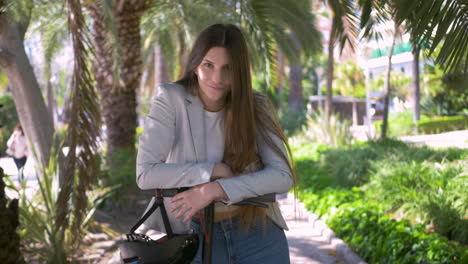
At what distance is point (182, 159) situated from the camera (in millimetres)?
2006

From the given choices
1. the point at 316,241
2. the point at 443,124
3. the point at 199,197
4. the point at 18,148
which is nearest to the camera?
the point at 199,197

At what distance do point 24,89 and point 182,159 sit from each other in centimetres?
503

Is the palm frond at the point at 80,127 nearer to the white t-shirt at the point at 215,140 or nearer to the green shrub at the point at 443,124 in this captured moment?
the white t-shirt at the point at 215,140

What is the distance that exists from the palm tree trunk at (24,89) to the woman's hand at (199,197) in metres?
5.12

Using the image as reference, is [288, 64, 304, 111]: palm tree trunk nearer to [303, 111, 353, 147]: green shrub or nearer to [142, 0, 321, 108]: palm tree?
[303, 111, 353, 147]: green shrub

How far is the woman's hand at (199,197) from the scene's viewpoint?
1801 mm

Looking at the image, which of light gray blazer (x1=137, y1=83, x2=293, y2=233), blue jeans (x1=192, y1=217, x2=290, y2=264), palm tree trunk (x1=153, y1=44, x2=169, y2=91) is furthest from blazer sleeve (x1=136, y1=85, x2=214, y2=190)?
palm tree trunk (x1=153, y1=44, x2=169, y2=91)

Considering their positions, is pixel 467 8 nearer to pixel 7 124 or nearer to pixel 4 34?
pixel 4 34

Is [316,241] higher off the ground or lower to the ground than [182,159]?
lower

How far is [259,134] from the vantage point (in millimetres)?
2025

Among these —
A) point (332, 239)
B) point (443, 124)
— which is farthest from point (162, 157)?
point (443, 124)

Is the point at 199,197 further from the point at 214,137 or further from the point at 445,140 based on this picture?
the point at 445,140

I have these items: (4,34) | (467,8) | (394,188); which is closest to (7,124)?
(4,34)

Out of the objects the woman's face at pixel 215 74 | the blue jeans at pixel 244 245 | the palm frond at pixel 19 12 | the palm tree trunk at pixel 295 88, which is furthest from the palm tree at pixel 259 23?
the palm tree trunk at pixel 295 88
